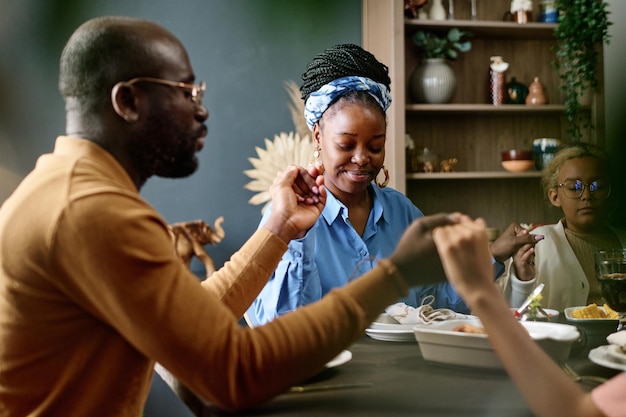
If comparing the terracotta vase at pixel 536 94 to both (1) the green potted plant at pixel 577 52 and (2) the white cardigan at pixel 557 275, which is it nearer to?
(1) the green potted plant at pixel 577 52

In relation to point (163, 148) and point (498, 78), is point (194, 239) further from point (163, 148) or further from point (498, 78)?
point (163, 148)

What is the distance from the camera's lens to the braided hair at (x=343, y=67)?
4.16ft

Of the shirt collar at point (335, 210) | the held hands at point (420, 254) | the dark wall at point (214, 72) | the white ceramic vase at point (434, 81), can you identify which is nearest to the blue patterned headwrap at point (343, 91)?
the shirt collar at point (335, 210)

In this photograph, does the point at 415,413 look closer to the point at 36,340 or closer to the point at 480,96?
the point at 36,340

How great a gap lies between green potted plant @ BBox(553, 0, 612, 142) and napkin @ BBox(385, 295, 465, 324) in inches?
39.8

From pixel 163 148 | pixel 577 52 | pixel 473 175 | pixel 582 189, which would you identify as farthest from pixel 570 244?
pixel 473 175

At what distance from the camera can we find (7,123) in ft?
6.60

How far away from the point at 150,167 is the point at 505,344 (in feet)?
1.23

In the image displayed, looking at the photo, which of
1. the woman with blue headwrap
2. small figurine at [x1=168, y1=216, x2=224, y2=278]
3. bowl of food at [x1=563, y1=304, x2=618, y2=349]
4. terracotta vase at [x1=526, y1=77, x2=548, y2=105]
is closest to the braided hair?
the woman with blue headwrap

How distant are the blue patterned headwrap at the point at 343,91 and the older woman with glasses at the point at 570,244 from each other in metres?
0.37

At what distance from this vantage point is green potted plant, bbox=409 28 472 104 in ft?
7.52

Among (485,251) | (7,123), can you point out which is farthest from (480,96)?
(485,251)

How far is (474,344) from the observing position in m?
0.72

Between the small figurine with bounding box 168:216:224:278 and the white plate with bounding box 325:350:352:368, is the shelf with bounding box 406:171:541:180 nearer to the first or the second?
the small figurine with bounding box 168:216:224:278
